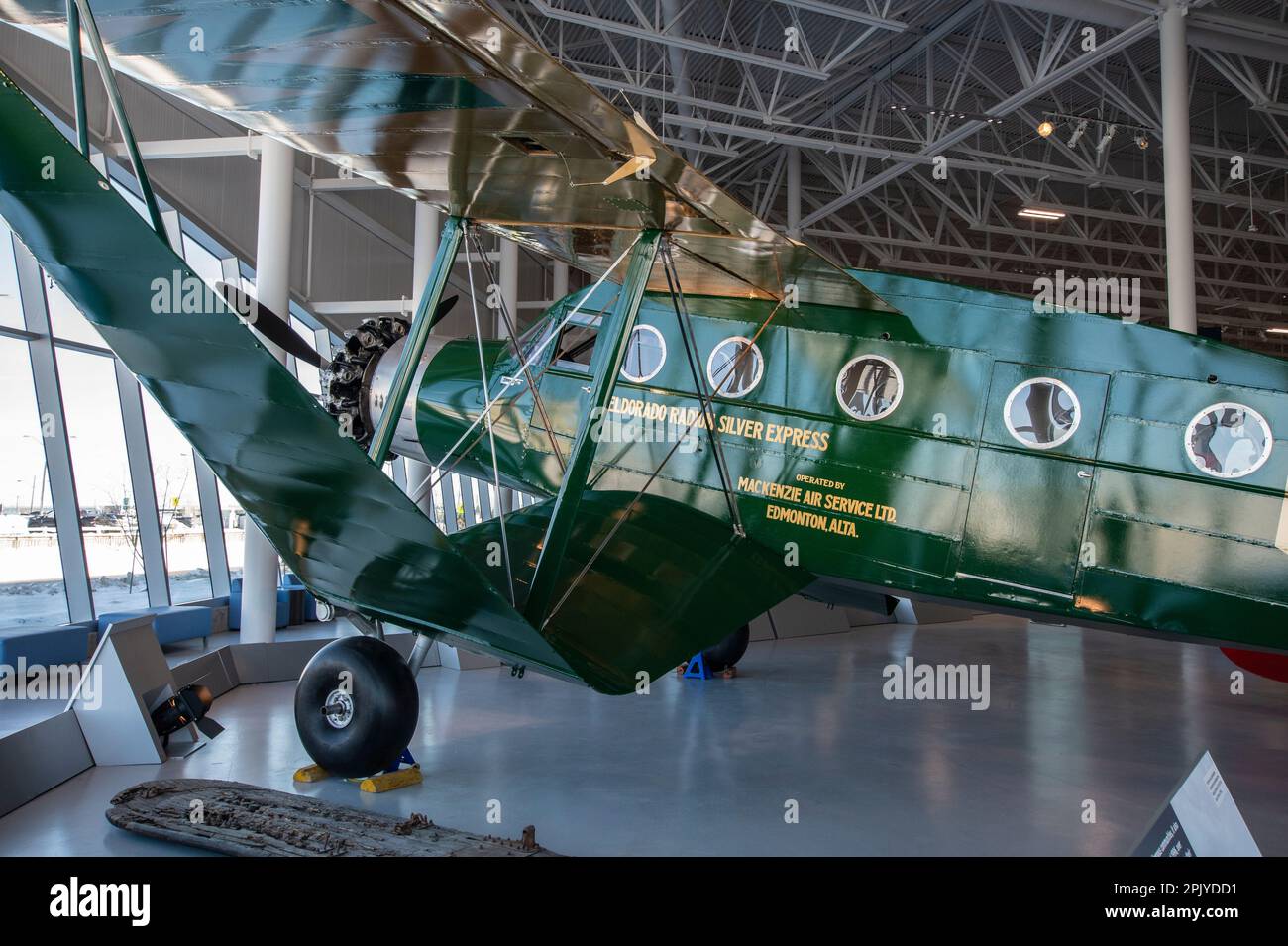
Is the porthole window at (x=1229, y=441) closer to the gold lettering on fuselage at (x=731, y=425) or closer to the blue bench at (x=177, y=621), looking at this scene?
the gold lettering on fuselage at (x=731, y=425)

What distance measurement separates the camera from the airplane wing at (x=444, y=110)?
3512 mm

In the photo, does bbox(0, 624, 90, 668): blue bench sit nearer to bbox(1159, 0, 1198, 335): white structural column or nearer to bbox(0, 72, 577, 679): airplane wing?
bbox(0, 72, 577, 679): airplane wing

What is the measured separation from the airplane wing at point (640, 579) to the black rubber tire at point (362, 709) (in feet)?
2.77

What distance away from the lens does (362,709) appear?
5.64 meters

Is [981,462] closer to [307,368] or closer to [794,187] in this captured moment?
[307,368]

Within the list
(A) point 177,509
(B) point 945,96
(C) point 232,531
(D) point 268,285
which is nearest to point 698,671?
(D) point 268,285

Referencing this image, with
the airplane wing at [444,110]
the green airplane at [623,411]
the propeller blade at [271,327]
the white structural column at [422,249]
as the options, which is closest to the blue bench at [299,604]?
the white structural column at [422,249]

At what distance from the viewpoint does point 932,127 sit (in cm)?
1808

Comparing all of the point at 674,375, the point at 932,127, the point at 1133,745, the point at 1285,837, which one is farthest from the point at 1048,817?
the point at 932,127

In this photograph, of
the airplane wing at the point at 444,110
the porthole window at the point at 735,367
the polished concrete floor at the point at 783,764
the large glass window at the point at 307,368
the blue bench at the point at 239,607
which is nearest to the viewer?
the airplane wing at the point at 444,110

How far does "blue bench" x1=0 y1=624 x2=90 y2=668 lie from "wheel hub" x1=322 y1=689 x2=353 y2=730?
12.6 ft

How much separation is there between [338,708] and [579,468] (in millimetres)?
2237

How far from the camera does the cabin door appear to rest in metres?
5.68

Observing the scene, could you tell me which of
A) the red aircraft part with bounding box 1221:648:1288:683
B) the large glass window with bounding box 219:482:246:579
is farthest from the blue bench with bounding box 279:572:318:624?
the red aircraft part with bounding box 1221:648:1288:683
